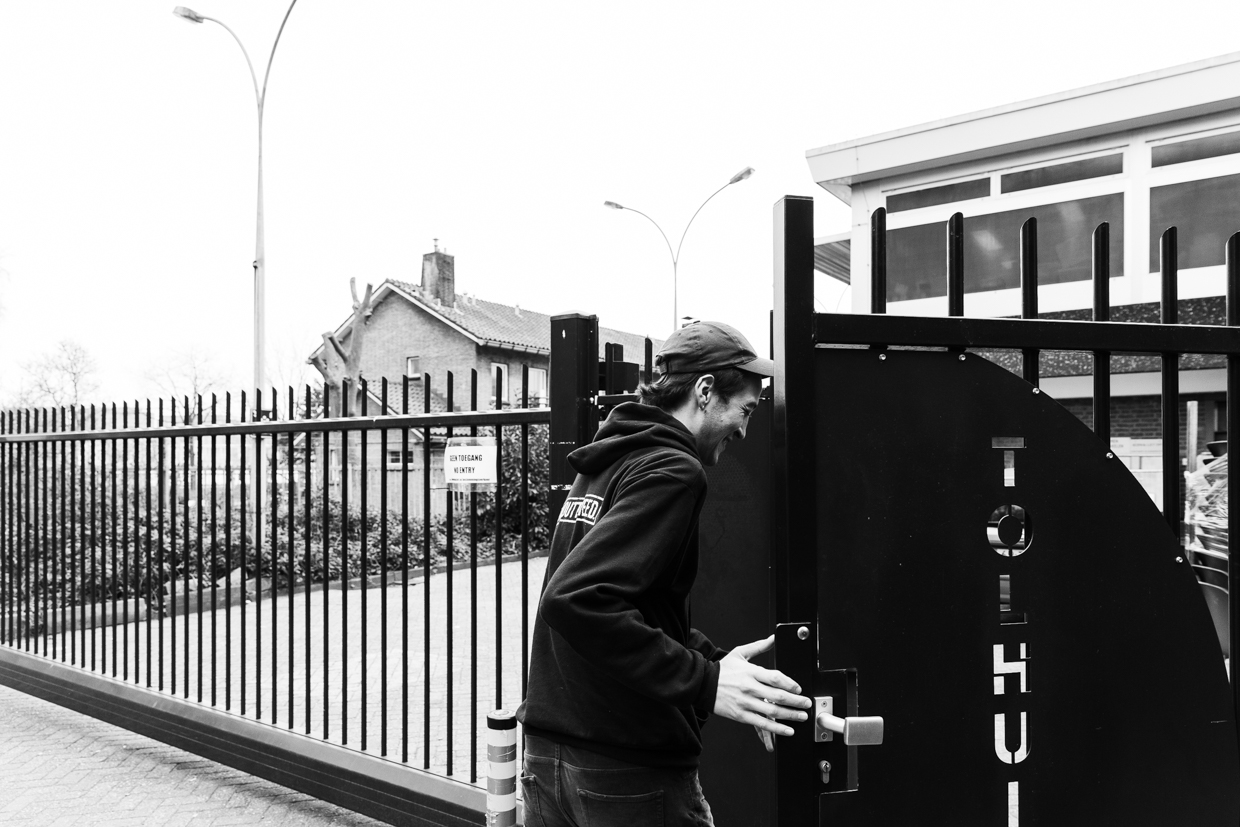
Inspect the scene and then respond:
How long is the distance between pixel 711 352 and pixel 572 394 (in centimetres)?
139

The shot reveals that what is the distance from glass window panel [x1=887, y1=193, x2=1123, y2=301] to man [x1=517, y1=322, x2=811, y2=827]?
56.9 feet

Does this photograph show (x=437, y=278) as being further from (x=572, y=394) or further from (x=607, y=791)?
(x=607, y=791)

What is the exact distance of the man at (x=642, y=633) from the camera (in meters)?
1.80

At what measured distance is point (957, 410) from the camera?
202 centimetres

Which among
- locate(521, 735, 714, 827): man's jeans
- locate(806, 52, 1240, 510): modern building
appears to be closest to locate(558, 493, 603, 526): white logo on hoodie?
locate(521, 735, 714, 827): man's jeans

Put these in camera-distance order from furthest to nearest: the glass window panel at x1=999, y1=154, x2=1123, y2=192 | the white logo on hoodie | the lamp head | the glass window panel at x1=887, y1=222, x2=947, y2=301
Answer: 1. the lamp head
2. the glass window panel at x1=887, y1=222, x2=947, y2=301
3. the glass window panel at x1=999, y1=154, x2=1123, y2=192
4. the white logo on hoodie

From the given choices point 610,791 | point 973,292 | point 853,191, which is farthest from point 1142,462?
point 610,791

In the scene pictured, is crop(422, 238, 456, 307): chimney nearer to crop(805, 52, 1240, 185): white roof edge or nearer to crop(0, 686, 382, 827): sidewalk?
crop(805, 52, 1240, 185): white roof edge

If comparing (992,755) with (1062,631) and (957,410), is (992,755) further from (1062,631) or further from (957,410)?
(957,410)

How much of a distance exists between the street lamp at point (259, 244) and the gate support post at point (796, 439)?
12.5 metres

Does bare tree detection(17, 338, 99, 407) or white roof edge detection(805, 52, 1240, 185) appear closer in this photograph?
white roof edge detection(805, 52, 1240, 185)

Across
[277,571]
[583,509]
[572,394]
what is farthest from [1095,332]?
[277,571]

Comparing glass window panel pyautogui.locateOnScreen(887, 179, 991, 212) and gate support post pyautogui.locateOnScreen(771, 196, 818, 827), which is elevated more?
glass window panel pyautogui.locateOnScreen(887, 179, 991, 212)

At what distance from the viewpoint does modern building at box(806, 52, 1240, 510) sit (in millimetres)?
16766
